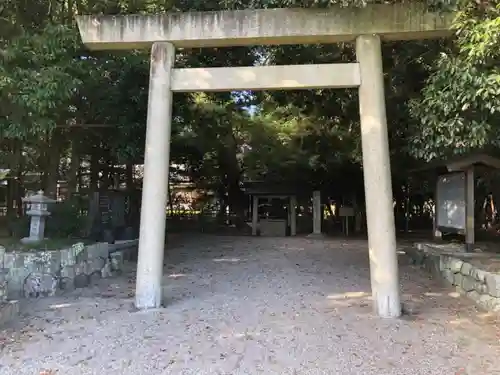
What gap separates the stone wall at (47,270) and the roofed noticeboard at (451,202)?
6.73 metres

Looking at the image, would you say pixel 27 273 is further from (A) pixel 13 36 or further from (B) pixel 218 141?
(B) pixel 218 141

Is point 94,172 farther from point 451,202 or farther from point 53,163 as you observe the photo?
point 451,202

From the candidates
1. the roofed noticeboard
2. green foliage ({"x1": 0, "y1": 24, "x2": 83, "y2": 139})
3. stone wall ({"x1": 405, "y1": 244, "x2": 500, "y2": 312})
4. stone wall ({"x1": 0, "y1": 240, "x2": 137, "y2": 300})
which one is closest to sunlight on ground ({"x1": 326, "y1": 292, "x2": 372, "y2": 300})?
stone wall ({"x1": 405, "y1": 244, "x2": 500, "y2": 312})

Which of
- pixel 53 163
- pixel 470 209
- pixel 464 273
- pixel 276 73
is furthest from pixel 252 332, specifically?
pixel 53 163

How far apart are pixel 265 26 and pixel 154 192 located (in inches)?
95.9

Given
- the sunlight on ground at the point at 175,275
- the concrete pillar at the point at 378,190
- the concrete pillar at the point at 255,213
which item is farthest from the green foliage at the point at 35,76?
the concrete pillar at the point at 255,213

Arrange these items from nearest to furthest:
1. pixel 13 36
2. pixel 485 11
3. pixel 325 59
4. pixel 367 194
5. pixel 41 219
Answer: pixel 485 11, pixel 367 194, pixel 13 36, pixel 41 219, pixel 325 59

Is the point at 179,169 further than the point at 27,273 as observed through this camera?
Yes

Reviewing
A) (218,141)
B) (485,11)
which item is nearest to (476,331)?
(485,11)

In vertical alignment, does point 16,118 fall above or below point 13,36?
below

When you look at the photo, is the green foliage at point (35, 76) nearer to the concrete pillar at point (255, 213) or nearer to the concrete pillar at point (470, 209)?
the concrete pillar at point (470, 209)

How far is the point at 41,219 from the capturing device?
895 cm

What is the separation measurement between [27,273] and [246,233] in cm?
1070

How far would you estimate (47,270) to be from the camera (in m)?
7.25
